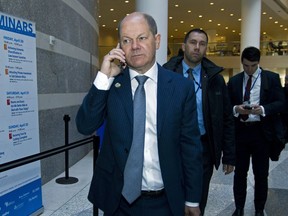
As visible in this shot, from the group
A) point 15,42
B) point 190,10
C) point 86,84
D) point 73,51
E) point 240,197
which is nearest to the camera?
point 15,42

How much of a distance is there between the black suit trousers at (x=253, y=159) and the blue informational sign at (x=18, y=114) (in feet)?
7.52

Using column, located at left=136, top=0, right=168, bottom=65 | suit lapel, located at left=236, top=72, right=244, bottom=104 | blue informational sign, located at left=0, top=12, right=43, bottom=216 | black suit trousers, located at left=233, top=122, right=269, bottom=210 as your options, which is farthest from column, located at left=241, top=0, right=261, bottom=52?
blue informational sign, located at left=0, top=12, right=43, bottom=216

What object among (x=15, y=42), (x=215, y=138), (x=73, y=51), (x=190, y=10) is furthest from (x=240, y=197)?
(x=190, y=10)

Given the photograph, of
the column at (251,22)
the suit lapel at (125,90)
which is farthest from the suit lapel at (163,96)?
the column at (251,22)

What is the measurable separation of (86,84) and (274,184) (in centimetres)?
434

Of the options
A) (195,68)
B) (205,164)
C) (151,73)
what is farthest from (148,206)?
(195,68)

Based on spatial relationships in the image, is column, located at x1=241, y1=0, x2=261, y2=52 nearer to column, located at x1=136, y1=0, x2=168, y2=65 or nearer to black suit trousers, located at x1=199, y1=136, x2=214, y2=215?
column, located at x1=136, y1=0, x2=168, y2=65

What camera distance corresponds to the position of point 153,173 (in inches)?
71.4

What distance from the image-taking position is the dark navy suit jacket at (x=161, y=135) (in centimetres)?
176

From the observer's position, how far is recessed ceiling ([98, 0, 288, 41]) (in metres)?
20.4

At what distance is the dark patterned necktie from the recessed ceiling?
18.7m

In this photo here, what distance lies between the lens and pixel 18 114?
3.40 meters

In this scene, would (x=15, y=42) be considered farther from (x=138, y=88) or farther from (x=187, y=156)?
(x=187, y=156)

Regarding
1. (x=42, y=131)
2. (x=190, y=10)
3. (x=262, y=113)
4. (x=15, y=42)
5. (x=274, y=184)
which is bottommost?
(x=274, y=184)
